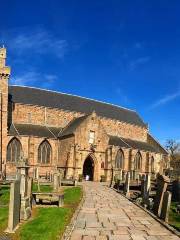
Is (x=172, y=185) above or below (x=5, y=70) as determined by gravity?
below

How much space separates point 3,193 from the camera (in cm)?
2719

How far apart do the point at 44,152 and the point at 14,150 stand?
4603mm

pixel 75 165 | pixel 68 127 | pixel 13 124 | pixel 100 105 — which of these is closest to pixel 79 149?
pixel 75 165

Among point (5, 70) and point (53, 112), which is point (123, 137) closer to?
point (53, 112)

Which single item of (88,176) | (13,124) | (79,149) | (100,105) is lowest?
(88,176)

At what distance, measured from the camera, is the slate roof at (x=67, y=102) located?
2143 inches

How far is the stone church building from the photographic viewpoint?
46469 millimetres

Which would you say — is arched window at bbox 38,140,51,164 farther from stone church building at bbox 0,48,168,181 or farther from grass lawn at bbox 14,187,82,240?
grass lawn at bbox 14,187,82,240

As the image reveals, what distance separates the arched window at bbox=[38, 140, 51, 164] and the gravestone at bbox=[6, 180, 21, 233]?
112 feet

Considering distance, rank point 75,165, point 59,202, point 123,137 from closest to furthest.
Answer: point 59,202
point 75,165
point 123,137

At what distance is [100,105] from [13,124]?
19.6 m

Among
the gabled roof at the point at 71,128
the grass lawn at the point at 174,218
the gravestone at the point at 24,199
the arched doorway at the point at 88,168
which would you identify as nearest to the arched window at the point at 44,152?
the gabled roof at the point at 71,128

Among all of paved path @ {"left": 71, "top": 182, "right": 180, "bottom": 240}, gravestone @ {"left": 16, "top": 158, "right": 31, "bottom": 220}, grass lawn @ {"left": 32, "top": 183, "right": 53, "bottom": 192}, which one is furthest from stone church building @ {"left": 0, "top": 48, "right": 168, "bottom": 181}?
paved path @ {"left": 71, "top": 182, "right": 180, "bottom": 240}

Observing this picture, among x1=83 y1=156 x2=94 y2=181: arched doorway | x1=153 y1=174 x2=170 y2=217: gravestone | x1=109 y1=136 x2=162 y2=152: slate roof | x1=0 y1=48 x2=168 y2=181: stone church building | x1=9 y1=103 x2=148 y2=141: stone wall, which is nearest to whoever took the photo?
x1=153 y1=174 x2=170 y2=217: gravestone
